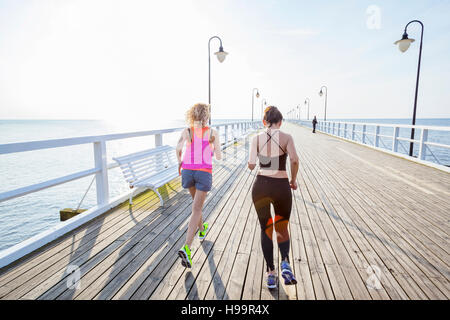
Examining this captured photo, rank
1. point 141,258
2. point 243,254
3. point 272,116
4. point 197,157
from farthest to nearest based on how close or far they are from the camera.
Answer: point 243,254, point 141,258, point 197,157, point 272,116

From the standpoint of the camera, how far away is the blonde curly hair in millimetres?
2658

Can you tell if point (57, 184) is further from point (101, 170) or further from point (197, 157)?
point (197, 157)

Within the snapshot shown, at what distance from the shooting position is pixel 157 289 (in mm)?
2295

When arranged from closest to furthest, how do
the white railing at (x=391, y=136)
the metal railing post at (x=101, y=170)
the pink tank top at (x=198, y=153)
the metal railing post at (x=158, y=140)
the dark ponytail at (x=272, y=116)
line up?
the dark ponytail at (x=272, y=116) < the pink tank top at (x=198, y=153) < the metal railing post at (x=101, y=170) < the metal railing post at (x=158, y=140) < the white railing at (x=391, y=136)

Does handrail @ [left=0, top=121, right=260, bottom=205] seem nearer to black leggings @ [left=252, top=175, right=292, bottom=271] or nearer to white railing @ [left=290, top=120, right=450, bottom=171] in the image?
black leggings @ [left=252, top=175, right=292, bottom=271]

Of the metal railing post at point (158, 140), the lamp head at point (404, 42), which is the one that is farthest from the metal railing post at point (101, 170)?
the lamp head at point (404, 42)

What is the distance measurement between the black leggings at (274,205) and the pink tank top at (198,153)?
627 mm

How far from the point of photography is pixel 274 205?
2334mm

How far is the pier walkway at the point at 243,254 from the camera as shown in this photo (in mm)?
2295

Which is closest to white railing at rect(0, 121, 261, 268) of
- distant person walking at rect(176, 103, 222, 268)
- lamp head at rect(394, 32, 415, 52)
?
distant person walking at rect(176, 103, 222, 268)

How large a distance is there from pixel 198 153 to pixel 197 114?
0.41 meters

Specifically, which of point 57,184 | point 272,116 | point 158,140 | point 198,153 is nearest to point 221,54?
point 158,140

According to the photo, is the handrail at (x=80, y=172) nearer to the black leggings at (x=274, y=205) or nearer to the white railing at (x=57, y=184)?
the white railing at (x=57, y=184)
